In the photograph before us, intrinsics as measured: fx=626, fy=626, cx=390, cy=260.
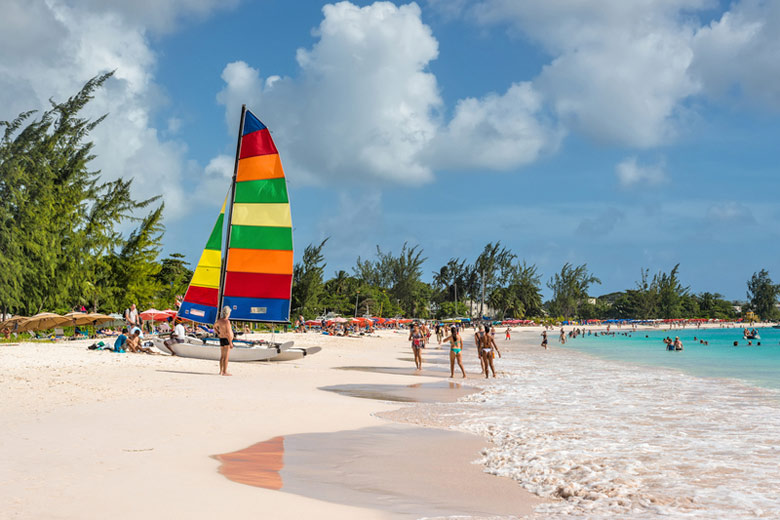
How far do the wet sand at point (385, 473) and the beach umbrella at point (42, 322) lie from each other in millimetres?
23788

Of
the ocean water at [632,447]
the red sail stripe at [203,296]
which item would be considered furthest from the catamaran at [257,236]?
the ocean water at [632,447]

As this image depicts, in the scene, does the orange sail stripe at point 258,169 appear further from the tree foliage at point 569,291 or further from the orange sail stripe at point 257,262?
the tree foliage at point 569,291

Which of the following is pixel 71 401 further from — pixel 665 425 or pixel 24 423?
pixel 665 425

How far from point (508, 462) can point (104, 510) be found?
471 centimetres

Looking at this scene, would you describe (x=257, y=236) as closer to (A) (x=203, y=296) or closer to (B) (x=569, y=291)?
(A) (x=203, y=296)

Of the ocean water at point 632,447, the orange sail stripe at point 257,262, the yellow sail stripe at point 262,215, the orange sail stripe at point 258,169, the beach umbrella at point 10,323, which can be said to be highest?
Result: the orange sail stripe at point 258,169

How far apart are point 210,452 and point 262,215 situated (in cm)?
1346

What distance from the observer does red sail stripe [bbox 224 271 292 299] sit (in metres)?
20.2

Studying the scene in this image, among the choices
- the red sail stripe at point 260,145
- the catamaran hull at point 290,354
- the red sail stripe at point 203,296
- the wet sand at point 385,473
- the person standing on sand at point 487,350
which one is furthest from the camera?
the catamaran hull at point 290,354

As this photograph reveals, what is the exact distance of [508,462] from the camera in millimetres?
7746

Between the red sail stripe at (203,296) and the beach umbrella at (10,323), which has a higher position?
the red sail stripe at (203,296)

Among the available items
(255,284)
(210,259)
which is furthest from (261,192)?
(210,259)

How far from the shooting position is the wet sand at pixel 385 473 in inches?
229

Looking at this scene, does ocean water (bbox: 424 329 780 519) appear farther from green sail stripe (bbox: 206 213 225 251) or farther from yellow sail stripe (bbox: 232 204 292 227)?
green sail stripe (bbox: 206 213 225 251)
